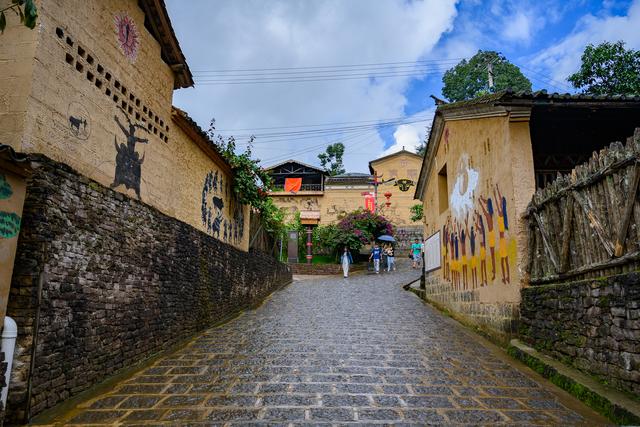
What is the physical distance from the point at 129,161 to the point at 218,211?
4116mm

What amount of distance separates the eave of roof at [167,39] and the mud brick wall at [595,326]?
24.7 feet

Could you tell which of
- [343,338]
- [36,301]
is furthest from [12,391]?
[343,338]

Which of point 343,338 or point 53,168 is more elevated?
point 53,168

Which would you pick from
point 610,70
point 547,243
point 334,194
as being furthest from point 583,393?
point 334,194

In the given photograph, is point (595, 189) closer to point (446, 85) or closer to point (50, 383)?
point (50, 383)

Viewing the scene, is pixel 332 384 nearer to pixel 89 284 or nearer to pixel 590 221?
pixel 89 284

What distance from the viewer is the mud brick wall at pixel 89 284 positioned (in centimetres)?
433

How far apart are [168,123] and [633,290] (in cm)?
755

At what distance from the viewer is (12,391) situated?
13.4ft

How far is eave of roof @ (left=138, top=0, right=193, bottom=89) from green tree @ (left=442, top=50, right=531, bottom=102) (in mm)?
37823

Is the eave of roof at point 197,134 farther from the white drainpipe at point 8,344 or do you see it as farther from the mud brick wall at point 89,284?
the white drainpipe at point 8,344

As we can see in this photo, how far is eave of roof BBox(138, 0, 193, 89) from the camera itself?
741 centimetres

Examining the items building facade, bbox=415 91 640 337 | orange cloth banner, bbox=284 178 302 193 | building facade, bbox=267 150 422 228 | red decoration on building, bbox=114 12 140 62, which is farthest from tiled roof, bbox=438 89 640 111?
orange cloth banner, bbox=284 178 302 193

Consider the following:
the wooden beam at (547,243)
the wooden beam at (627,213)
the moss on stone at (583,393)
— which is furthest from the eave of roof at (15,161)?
the wooden beam at (547,243)
